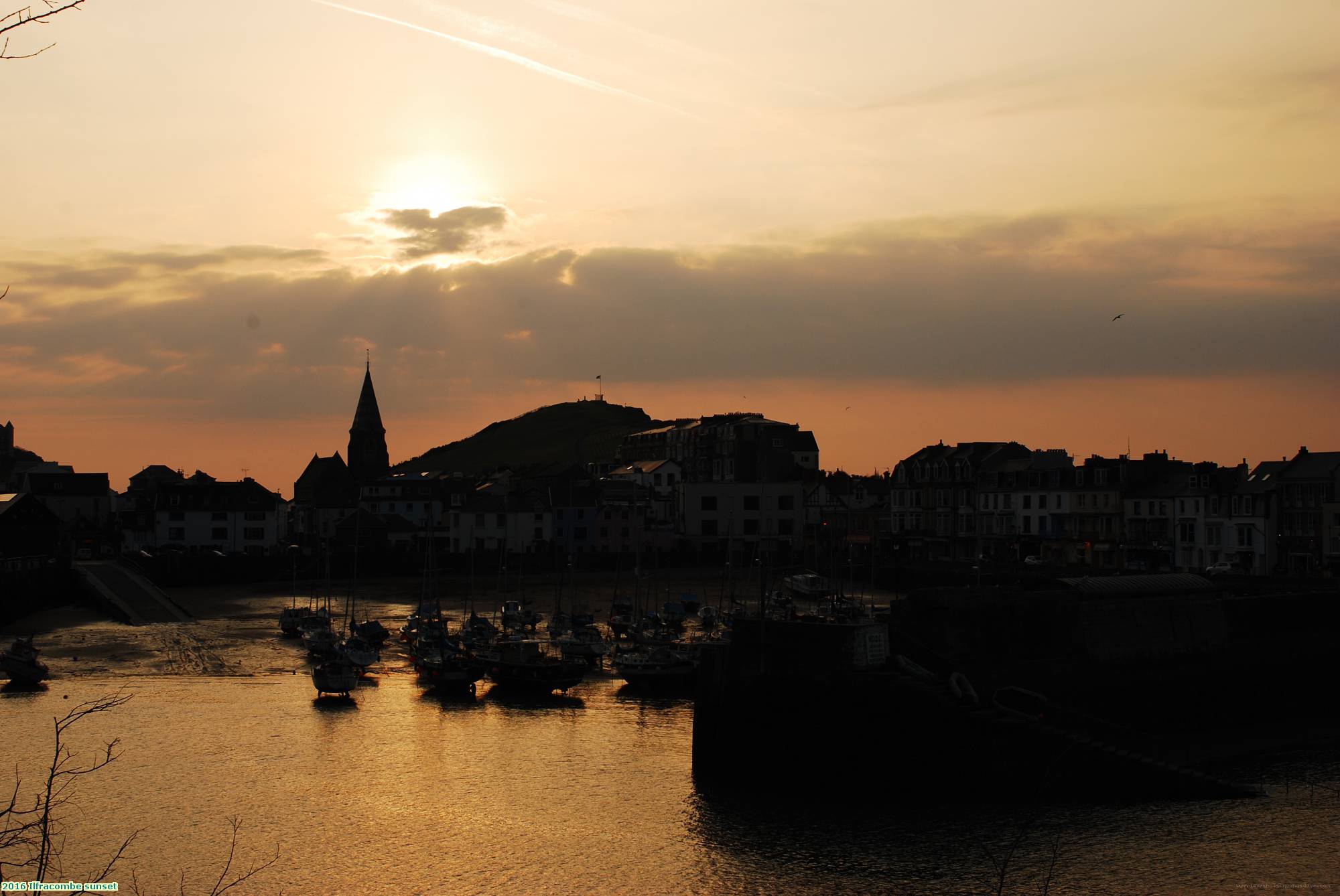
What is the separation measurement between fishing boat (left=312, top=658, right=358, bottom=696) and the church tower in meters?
97.6

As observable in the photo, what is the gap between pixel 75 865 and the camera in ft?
88.3

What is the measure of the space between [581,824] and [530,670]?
61.9 ft

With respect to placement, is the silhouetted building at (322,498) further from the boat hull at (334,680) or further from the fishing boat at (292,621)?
the boat hull at (334,680)

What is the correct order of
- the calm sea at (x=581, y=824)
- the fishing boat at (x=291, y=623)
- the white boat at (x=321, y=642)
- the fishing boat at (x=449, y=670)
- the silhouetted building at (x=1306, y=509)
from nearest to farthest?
the calm sea at (x=581, y=824)
the fishing boat at (x=449, y=670)
the white boat at (x=321, y=642)
the fishing boat at (x=291, y=623)
the silhouetted building at (x=1306, y=509)

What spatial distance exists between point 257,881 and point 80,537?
94.5 metres

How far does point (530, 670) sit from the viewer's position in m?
49.3

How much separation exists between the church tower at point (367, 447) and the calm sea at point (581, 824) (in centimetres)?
10371

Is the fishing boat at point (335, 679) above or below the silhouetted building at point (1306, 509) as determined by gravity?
below

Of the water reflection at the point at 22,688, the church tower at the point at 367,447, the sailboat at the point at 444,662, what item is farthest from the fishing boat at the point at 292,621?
the church tower at the point at 367,447

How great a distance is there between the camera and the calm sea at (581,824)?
26641 mm

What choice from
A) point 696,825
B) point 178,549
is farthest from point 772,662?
point 178,549

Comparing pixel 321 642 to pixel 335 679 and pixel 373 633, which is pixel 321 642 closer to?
pixel 373 633

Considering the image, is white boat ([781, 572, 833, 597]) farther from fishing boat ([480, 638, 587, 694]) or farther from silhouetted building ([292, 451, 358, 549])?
silhouetted building ([292, 451, 358, 549])

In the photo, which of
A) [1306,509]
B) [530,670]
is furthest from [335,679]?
[1306,509]
